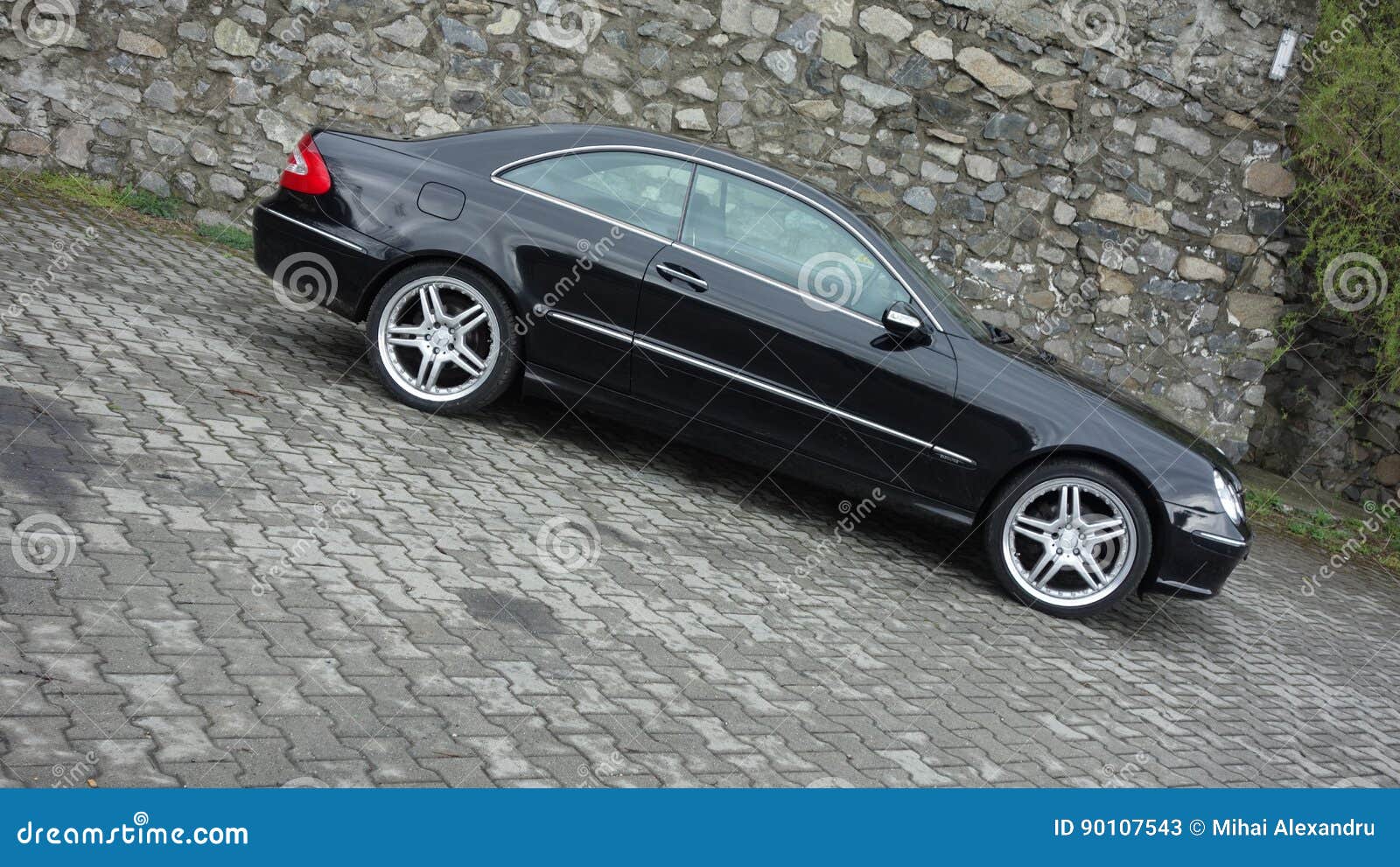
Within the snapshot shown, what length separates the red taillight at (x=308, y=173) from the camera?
6.81 m

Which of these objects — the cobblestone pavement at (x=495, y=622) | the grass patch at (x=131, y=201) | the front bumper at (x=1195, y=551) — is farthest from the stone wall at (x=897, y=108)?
the front bumper at (x=1195, y=551)

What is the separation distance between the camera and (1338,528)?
10070 mm

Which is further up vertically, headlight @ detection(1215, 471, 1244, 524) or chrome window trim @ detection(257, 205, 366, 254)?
headlight @ detection(1215, 471, 1244, 524)

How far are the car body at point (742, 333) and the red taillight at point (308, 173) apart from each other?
0.08 ft

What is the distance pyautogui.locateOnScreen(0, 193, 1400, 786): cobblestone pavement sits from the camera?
12.6 feet

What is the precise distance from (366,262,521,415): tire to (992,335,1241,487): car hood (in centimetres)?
259

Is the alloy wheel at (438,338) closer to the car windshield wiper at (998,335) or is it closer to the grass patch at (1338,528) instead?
the car windshield wiper at (998,335)

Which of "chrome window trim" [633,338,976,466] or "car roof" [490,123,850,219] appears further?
"car roof" [490,123,850,219]

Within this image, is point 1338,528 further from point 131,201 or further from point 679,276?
point 131,201

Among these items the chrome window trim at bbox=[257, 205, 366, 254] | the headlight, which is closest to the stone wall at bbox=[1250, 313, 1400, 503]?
the headlight

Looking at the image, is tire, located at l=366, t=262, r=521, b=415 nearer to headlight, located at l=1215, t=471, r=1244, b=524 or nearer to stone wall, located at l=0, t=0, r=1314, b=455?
headlight, located at l=1215, t=471, r=1244, b=524

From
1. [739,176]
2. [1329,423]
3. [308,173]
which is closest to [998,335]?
[739,176]

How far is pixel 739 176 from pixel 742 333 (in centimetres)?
89

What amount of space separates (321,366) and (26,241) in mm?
2580
